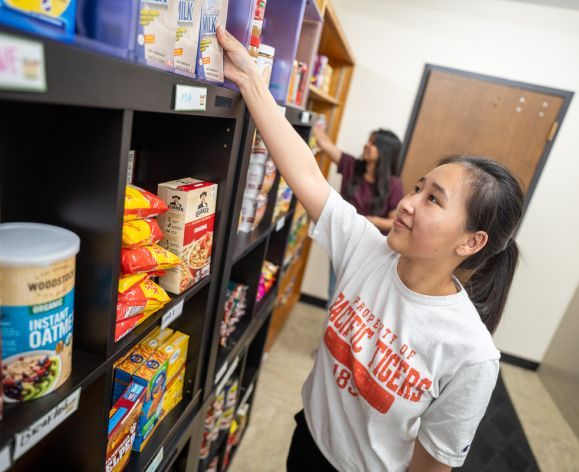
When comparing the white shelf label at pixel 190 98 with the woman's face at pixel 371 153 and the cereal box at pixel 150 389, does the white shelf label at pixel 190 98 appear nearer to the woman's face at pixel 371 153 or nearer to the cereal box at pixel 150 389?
the cereal box at pixel 150 389

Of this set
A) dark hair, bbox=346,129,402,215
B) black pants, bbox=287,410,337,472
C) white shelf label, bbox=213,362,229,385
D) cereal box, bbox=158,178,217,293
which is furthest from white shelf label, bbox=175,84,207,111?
dark hair, bbox=346,129,402,215

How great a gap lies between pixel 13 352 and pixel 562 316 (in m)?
4.20

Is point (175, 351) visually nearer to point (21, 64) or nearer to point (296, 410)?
point (21, 64)

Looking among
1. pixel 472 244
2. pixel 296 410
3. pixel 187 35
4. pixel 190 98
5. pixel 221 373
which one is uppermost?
pixel 187 35

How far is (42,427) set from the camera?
0.54m

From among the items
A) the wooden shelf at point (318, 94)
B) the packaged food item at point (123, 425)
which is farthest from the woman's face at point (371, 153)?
the packaged food item at point (123, 425)

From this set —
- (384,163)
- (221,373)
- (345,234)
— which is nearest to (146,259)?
(345,234)

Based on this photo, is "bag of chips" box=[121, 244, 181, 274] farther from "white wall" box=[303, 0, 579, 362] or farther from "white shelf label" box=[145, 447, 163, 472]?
"white wall" box=[303, 0, 579, 362]

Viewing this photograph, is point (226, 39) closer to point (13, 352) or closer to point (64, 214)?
point (64, 214)

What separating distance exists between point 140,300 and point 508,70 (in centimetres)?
352

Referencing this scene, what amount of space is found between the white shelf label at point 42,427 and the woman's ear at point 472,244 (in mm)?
932

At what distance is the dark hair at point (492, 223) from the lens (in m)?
0.95

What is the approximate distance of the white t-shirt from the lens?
0.91 m

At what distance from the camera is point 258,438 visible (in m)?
2.26
